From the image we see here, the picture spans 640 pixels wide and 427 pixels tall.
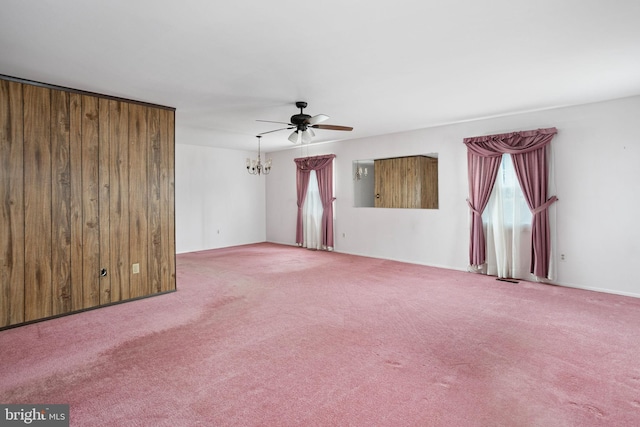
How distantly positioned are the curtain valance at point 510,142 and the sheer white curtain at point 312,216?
377 centimetres

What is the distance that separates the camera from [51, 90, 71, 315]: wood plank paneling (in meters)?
3.71

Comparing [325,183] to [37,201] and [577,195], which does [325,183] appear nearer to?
[577,195]

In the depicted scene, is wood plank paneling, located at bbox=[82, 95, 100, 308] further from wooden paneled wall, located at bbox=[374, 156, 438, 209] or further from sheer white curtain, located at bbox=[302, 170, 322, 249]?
wooden paneled wall, located at bbox=[374, 156, 438, 209]

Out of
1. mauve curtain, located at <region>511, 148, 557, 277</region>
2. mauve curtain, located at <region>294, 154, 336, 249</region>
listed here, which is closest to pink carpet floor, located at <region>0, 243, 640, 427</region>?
mauve curtain, located at <region>511, 148, 557, 277</region>

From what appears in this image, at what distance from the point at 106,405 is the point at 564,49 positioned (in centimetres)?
443

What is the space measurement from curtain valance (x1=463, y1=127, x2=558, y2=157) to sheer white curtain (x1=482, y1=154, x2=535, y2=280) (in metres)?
0.19

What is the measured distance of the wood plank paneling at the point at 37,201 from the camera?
354 centimetres

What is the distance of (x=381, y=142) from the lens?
7.02 metres

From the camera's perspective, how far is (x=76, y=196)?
3875 millimetres

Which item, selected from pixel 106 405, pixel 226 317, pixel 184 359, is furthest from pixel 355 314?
pixel 106 405

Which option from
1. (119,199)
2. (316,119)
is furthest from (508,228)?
(119,199)

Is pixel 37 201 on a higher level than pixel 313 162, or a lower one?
lower

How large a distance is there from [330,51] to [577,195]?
4.18m

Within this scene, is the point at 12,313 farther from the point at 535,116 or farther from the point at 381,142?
the point at 535,116
